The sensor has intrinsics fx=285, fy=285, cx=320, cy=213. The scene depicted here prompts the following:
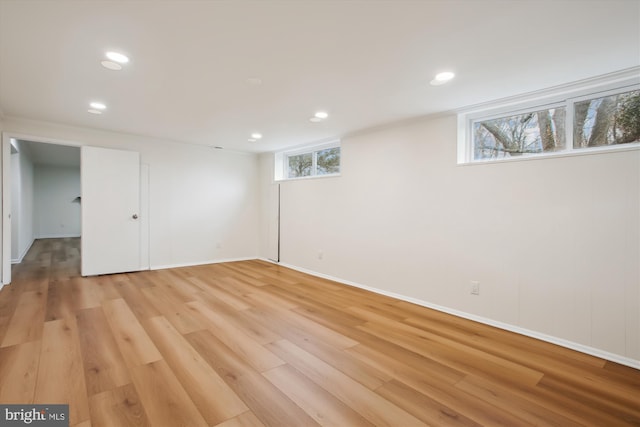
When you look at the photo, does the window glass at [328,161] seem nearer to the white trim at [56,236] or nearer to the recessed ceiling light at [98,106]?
the recessed ceiling light at [98,106]

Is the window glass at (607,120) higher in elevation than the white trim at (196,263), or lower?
higher

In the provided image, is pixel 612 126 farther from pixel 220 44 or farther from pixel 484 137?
pixel 220 44

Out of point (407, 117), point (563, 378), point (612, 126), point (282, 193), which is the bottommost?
point (563, 378)

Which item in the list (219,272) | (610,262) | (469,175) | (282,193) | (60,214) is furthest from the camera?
(60,214)

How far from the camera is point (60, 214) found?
9.59 meters

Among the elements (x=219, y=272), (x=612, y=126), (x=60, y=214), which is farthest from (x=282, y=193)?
(x=60, y=214)

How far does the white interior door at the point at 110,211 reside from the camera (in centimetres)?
444

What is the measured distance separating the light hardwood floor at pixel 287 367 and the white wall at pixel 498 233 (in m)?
0.29

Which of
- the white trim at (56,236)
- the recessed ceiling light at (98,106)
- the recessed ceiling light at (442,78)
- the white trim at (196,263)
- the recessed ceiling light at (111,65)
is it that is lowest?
the white trim at (196,263)

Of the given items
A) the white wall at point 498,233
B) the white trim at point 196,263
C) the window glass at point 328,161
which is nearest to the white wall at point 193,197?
the white trim at point 196,263

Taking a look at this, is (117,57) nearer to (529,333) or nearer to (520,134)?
(520,134)

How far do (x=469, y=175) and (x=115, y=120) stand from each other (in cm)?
463

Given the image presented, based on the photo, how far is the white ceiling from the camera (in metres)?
1.65

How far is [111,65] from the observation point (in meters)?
2.33
